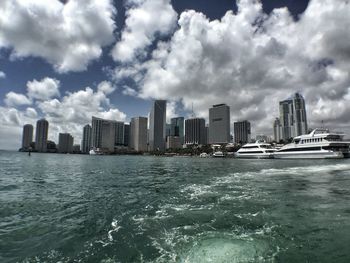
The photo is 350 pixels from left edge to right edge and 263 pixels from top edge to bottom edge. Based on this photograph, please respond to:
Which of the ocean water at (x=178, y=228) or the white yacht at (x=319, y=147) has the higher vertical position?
the white yacht at (x=319, y=147)

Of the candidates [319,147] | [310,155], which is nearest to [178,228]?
[319,147]

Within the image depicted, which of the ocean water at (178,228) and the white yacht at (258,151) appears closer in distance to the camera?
the ocean water at (178,228)

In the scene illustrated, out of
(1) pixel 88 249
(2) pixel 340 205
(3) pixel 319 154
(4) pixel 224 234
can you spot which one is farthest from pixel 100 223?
(3) pixel 319 154

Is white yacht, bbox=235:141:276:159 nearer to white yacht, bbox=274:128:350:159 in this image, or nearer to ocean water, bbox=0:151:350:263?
white yacht, bbox=274:128:350:159

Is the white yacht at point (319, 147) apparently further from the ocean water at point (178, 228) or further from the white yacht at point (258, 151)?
the ocean water at point (178, 228)

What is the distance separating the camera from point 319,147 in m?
87.9

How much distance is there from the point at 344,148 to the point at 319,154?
1014 cm

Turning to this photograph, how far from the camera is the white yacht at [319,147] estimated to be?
84731 millimetres

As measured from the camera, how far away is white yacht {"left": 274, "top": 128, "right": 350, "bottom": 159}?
278ft

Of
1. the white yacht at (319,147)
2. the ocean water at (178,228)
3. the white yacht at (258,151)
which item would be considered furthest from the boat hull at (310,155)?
the ocean water at (178,228)

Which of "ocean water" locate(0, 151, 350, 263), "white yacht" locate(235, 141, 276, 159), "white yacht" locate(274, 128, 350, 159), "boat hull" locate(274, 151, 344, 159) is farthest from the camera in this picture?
"white yacht" locate(235, 141, 276, 159)

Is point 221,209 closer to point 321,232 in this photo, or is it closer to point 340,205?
point 321,232

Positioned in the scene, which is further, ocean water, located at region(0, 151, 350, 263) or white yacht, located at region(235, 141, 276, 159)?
white yacht, located at region(235, 141, 276, 159)

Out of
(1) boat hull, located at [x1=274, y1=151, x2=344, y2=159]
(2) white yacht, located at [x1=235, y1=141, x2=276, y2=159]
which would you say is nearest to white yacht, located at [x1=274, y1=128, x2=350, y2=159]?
(1) boat hull, located at [x1=274, y1=151, x2=344, y2=159]
